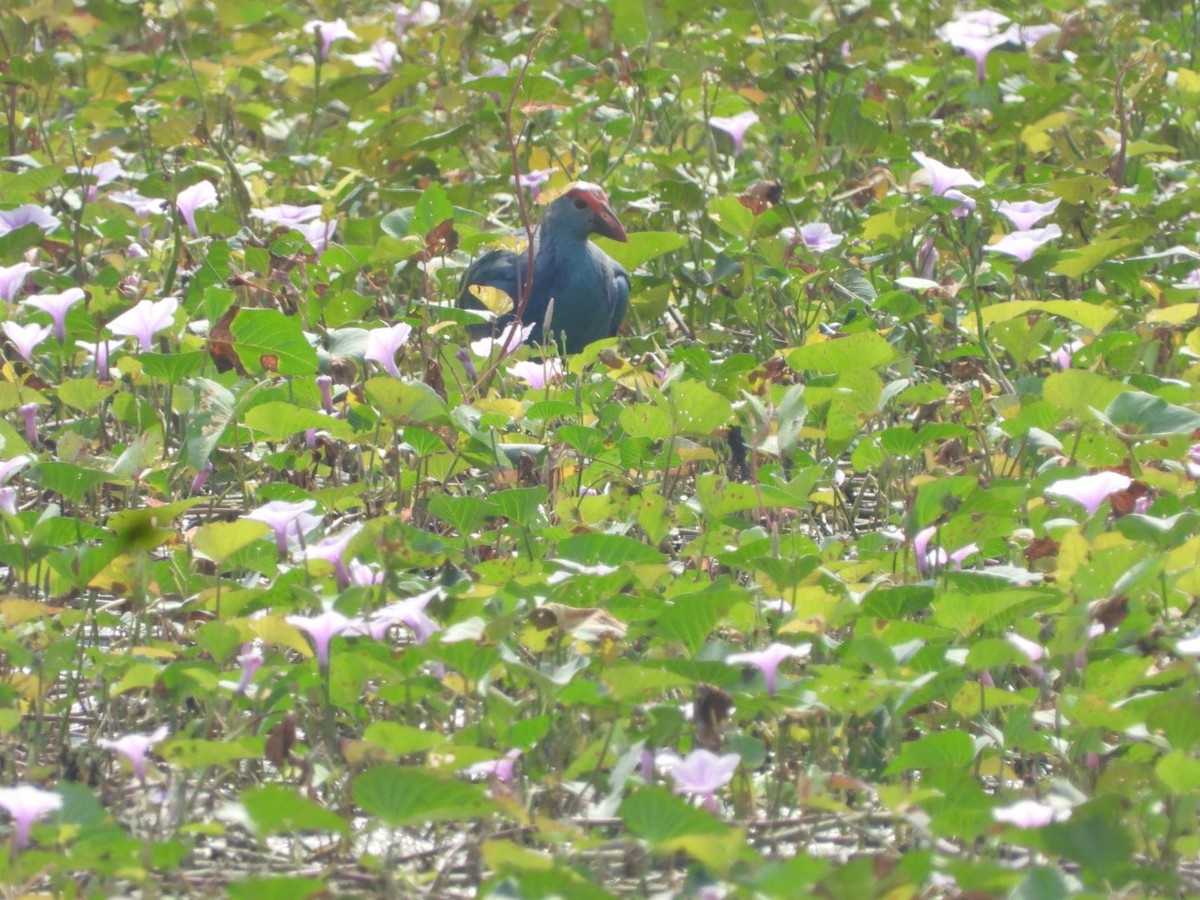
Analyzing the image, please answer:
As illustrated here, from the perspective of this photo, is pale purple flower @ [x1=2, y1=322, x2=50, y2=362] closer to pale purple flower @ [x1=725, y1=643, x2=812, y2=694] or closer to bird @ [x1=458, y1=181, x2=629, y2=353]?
bird @ [x1=458, y1=181, x2=629, y2=353]

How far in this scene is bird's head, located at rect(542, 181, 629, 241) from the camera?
432cm

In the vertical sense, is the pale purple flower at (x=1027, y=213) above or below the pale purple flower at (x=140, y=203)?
above

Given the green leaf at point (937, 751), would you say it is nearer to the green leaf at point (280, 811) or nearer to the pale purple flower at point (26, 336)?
the green leaf at point (280, 811)

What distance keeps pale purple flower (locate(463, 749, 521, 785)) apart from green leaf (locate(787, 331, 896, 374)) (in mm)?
1155

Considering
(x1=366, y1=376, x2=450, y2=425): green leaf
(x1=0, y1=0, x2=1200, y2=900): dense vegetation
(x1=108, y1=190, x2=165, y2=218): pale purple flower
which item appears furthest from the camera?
(x1=108, y1=190, x2=165, y2=218): pale purple flower

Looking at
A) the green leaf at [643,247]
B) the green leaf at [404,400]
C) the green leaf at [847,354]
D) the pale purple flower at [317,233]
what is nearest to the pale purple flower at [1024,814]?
the green leaf at [404,400]

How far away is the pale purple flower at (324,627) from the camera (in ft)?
6.56

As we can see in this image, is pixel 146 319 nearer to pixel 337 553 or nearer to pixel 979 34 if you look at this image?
pixel 337 553

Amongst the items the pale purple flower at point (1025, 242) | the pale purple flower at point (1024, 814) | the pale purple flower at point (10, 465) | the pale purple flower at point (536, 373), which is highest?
the pale purple flower at point (1025, 242)

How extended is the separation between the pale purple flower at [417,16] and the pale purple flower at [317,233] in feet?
7.58

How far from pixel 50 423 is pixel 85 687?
129 cm

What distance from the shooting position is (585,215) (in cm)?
440

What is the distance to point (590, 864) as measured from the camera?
1.94m

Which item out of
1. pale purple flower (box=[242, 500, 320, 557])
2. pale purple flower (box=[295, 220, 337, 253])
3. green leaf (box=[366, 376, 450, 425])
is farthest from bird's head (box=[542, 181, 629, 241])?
pale purple flower (box=[242, 500, 320, 557])
